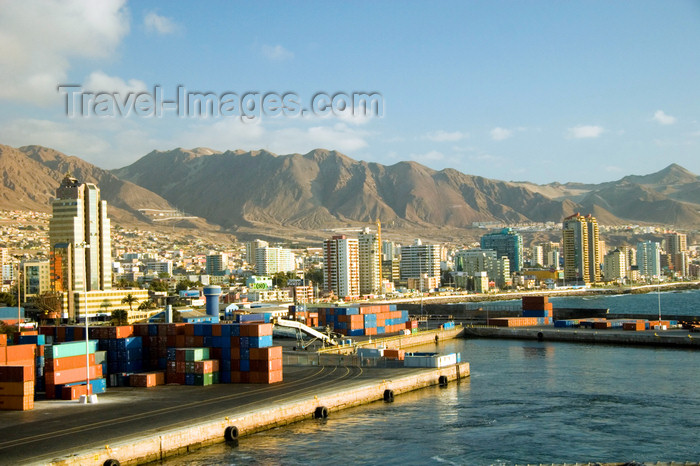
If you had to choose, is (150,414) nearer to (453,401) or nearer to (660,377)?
(453,401)

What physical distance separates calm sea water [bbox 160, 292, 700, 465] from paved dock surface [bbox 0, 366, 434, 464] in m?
1.94

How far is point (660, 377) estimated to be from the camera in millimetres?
45438

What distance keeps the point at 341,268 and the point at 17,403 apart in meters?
134

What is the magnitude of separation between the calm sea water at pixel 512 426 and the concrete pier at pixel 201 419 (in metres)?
0.52

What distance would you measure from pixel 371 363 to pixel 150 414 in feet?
60.8

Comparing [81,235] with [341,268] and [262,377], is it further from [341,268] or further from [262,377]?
[262,377]

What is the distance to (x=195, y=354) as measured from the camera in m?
38.8

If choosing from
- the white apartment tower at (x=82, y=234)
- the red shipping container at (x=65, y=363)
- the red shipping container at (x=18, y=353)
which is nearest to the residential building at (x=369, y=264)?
the white apartment tower at (x=82, y=234)

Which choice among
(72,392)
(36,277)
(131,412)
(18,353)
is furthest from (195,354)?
(36,277)

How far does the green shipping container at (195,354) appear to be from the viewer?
3881 cm

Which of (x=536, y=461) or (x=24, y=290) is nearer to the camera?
(x=536, y=461)

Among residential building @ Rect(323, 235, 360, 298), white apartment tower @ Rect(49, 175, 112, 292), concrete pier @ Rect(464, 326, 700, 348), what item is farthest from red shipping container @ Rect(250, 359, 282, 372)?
residential building @ Rect(323, 235, 360, 298)

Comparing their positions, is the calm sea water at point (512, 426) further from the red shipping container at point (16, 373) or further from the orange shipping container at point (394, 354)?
the red shipping container at point (16, 373)

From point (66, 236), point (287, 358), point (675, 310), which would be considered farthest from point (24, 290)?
point (675, 310)
